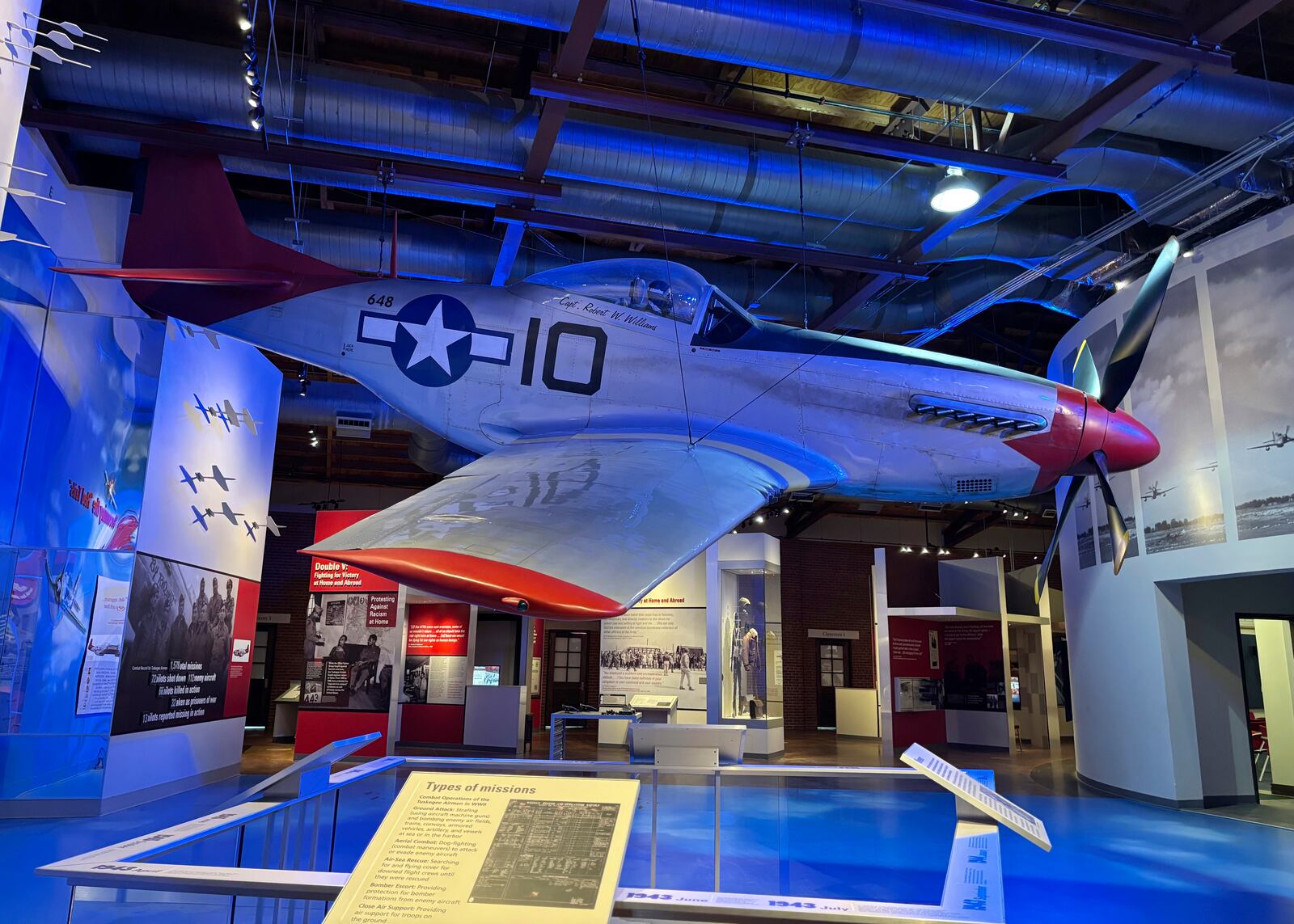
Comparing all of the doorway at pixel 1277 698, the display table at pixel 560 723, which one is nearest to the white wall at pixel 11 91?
the display table at pixel 560 723

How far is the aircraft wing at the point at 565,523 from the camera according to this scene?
2.85 meters

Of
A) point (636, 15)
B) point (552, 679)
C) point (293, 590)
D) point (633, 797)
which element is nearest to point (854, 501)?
point (552, 679)

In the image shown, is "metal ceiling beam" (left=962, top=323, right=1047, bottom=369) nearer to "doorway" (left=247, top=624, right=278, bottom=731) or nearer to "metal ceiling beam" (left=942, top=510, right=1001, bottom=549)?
"metal ceiling beam" (left=942, top=510, right=1001, bottom=549)

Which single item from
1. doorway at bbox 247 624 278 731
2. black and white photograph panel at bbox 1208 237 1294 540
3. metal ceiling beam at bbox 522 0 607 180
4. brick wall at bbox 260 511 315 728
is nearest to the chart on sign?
metal ceiling beam at bbox 522 0 607 180

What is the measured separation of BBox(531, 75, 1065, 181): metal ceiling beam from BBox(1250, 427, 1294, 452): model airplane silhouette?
3.33m

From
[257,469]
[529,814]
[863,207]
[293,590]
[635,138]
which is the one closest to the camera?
[529,814]

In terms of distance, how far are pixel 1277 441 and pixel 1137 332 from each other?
150 inches

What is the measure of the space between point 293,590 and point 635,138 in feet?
57.8

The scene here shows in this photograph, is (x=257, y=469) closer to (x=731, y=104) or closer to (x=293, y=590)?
(x=731, y=104)

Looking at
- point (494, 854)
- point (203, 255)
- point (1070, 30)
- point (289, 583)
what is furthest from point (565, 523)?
point (289, 583)

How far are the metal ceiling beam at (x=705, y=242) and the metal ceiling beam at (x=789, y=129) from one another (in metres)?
1.32

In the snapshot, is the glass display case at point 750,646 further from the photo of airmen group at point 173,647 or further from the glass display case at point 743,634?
the photo of airmen group at point 173,647

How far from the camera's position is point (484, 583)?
285 centimetres

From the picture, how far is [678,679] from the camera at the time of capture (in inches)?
602
